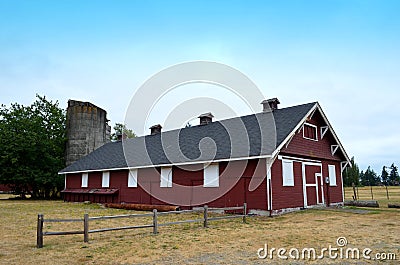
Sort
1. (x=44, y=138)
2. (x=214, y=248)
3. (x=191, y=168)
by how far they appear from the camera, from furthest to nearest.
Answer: (x=44, y=138), (x=191, y=168), (x=214, y=248)

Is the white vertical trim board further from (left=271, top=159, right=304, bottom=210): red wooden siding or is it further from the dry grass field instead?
(left=271, top=159, right=304, bottom=210): red wooden siding

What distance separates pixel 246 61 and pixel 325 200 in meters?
9.63

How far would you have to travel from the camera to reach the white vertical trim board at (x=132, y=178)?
2162 centimetres

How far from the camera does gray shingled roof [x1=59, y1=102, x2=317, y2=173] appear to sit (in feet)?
54.0

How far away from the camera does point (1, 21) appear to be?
1447 centimetres

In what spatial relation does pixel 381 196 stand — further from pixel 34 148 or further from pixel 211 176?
pixel 34 148

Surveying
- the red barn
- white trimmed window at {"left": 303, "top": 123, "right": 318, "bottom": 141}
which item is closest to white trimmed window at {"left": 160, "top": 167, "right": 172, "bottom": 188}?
the red barn

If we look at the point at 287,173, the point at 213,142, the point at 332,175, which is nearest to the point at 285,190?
the point at 287,173

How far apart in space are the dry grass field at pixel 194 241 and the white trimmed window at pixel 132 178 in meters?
8.36

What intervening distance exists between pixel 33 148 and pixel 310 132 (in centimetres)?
2469

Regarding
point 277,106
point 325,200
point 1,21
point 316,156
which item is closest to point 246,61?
point 277,106

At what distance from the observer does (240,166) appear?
16.2 metres

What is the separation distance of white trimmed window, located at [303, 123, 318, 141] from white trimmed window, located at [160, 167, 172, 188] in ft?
26.2

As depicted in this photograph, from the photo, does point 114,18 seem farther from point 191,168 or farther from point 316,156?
point 316,156
